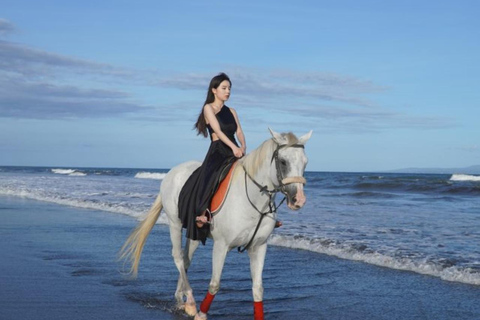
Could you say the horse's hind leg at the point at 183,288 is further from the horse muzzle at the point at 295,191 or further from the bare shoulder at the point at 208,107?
the horse muzzle at the point at 295,191

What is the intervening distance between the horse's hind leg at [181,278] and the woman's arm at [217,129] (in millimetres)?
1445

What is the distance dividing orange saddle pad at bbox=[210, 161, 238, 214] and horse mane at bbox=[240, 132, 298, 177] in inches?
8.5

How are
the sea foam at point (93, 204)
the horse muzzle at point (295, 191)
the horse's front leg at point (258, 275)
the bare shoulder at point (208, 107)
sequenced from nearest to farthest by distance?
the horse muzzle at point (295, 191) → the horse's front leg at point (258, 275) → the bare shoulder at point (208, 107) → the sea foam at point (93, 204)

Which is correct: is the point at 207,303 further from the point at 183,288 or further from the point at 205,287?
the point at 205,287

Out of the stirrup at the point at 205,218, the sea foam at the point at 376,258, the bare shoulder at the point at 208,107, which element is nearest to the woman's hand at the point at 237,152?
the bare shoulder at the point at 208,107

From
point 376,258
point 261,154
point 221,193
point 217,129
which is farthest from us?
point 376,258

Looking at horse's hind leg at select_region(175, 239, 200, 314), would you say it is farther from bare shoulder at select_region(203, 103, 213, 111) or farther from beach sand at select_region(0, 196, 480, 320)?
bare shoulder at select_region(203, 103, 213, 111)

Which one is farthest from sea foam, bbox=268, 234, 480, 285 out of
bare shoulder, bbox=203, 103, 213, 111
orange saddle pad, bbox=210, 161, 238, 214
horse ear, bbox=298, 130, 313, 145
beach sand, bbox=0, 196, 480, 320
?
bare shoulder, bbox=203, 103, 213, 111

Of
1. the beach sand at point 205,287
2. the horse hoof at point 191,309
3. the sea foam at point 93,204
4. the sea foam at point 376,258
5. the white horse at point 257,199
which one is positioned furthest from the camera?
the sea foam at point 93,204

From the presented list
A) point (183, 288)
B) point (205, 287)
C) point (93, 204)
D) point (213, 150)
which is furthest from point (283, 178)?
point (93, 204)

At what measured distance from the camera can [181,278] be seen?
19.6 ft

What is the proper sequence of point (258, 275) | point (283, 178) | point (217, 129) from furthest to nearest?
point (217, 129) < point (258, 275) < point (283, 178)

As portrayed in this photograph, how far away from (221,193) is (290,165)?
1.00m

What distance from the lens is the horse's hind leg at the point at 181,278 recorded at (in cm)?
563
